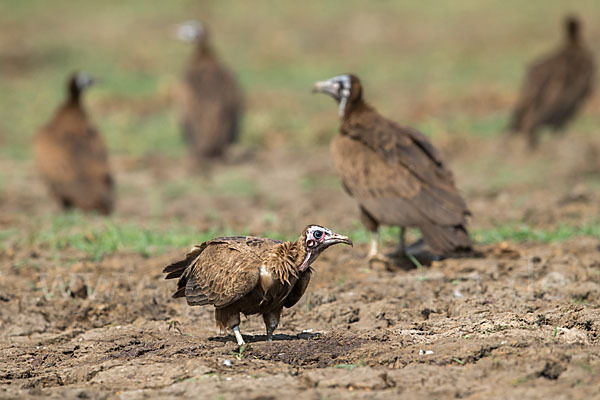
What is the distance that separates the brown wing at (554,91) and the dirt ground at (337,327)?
398 centimetres

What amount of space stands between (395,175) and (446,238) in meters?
0.78

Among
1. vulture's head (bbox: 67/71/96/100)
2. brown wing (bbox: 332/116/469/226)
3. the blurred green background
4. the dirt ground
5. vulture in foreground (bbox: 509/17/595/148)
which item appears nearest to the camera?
the dirt ground

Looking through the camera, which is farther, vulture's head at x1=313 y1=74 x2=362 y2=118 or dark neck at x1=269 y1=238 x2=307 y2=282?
vulture's head at x1=313 y1=74 x2=362 y2=118

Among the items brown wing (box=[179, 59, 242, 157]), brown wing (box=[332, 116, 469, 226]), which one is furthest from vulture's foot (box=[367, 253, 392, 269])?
brown wing (box=[179, 59, 242, 157])

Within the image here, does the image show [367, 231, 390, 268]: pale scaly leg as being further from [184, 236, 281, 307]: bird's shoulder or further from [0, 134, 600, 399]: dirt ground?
[184, 236, 281, 307]: bird's shoulder

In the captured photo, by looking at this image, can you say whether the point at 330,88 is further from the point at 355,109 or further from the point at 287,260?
the point at 287,260

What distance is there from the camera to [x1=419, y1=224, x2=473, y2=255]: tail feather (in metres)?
6.43

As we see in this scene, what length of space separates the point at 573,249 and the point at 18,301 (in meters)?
4.32

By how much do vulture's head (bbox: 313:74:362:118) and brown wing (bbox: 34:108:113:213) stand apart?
352 cm

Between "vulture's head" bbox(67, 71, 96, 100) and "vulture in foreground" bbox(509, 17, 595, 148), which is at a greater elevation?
"vulture's head" bbox(67, 71, 96, 100)

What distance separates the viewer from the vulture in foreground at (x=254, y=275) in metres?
4.76

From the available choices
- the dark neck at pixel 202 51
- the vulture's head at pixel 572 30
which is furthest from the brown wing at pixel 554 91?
the dark neck at pixel 202 51

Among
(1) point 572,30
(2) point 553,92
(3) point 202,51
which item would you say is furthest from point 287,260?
(1) point 572,30

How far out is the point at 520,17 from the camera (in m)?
23.3
